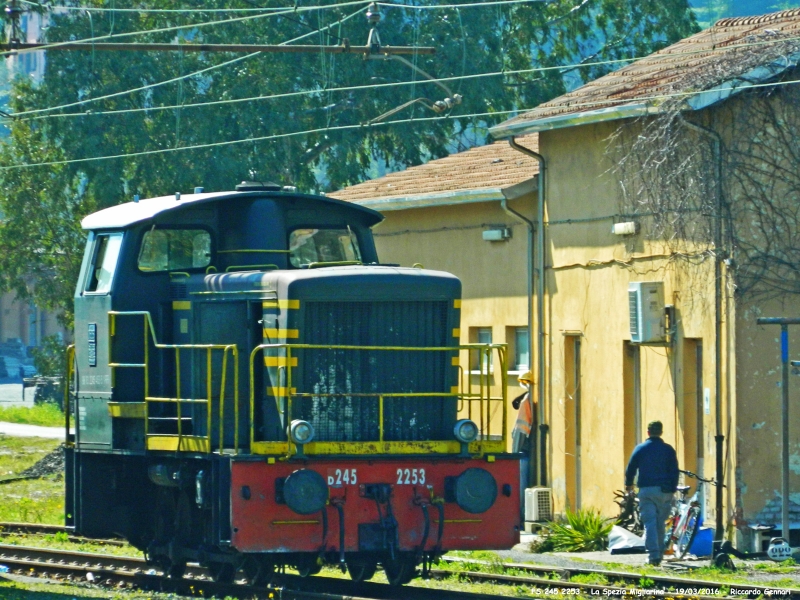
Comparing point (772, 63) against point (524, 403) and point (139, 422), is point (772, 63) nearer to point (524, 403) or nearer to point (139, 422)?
point (524, 403)

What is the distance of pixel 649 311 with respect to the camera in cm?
1644

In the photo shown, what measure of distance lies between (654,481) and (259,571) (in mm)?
4535

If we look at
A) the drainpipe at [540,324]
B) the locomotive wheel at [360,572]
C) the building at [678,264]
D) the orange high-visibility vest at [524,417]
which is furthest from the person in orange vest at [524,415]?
the locomotive wheel at [360,572]

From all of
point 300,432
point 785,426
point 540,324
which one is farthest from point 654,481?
point 540,324

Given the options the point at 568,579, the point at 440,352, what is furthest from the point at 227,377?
the point at 568,579

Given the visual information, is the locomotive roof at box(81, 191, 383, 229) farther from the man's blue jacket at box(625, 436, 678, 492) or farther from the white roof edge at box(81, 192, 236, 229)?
the man's blue jacket at box(625, 436, 678, 492)

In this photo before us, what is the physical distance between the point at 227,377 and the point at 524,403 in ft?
27.3

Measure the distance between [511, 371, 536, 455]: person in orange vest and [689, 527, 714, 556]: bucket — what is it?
4746mm

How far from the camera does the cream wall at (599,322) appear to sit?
16.3 metres

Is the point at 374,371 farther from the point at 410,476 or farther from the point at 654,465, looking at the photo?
the point at 654,465

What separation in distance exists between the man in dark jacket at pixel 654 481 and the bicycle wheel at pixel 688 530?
392 millimetres

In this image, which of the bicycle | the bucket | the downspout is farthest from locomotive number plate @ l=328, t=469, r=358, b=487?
the downspout

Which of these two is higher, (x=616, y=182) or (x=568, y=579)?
(x=616, y=182)

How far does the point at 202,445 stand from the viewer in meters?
11.4
